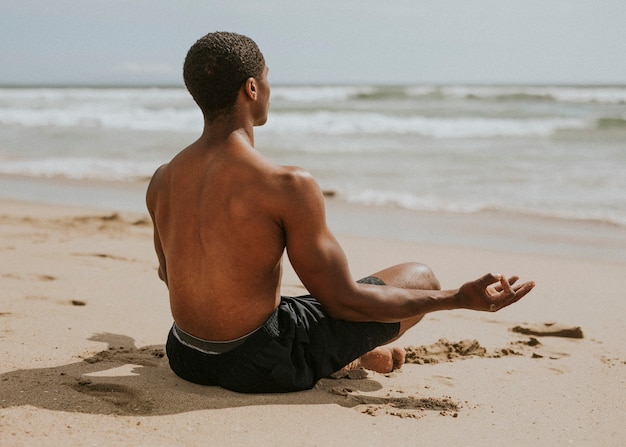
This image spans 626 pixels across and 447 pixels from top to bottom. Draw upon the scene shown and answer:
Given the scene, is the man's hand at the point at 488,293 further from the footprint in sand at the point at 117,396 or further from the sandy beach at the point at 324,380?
the footprint in sand at the point at 117,396

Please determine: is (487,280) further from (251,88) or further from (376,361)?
(251,88)

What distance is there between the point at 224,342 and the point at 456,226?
4715 mm

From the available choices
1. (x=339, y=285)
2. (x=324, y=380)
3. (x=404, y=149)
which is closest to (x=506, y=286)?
(x=339, y=285)

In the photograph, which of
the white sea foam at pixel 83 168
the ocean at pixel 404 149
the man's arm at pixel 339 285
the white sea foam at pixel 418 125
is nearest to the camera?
the man's arm at pixel 339 285

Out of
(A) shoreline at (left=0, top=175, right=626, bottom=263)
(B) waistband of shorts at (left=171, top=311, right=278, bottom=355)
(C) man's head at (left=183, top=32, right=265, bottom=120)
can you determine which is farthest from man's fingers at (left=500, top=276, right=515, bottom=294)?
(A) shoreline at (left=0, top=175, right=626, bottom=263)

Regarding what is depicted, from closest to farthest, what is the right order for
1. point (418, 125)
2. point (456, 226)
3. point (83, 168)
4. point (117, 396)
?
point (117, 396), point (456, 226), point (83, 168), point (418, 125)

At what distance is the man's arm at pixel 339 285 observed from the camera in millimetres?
2395

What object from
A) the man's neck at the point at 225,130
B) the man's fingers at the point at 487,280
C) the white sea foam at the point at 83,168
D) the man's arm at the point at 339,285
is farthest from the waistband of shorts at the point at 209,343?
the white sea foam at the point at 83,168

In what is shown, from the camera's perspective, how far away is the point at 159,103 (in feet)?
97.9

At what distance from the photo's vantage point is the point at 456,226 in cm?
703

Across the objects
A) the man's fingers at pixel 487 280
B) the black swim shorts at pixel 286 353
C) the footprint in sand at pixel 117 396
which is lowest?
the footprint in sand at pixel 117 396

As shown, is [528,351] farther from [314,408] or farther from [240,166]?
[240,166]

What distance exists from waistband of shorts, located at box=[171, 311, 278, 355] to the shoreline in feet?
12.5

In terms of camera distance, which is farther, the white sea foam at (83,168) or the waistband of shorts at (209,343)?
the white sea foam at (83,168)
